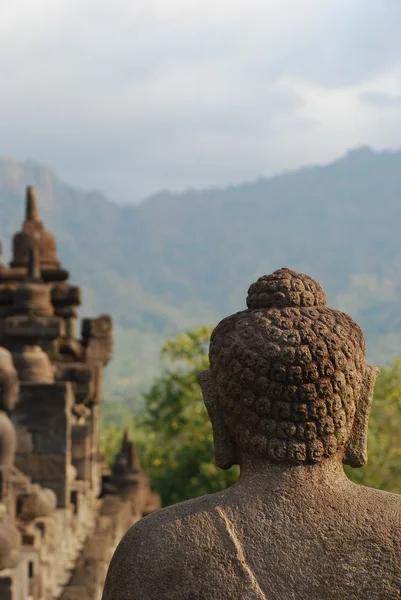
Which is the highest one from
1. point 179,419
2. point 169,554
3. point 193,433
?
point 169,554

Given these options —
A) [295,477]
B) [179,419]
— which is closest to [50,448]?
[295,477]

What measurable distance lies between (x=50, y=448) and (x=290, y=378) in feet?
46.1

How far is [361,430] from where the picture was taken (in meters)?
4.01

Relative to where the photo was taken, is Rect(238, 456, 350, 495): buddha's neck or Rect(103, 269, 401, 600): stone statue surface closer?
Rect(103, 269, 401, 600): stone statue surface

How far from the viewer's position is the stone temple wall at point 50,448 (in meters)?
12.6

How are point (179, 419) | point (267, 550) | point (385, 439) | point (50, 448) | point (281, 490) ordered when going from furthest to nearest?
1. point (179, 419)
2. point (385, 439)
3. point (50, 448)
4. point (281, 490)
5. point (267, 550)

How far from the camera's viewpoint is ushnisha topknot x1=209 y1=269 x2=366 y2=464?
12.5 feet

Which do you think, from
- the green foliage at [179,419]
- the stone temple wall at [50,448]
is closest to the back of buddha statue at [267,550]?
the stone temple wall at [50,448]

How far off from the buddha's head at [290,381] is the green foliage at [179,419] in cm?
2850

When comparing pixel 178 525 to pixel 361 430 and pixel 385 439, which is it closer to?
pixel 361 430

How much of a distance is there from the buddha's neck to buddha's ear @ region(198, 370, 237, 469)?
14cm

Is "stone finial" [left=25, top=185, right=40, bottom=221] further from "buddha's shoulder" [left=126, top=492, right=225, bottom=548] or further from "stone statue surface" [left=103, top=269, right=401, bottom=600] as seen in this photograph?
"buddha's shoulder" [left=126, top=492, right=225, bottom=548]

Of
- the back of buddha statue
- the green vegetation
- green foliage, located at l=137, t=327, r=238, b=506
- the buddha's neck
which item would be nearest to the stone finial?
the green vegetation

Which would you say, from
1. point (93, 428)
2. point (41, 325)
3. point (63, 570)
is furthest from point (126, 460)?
point (63, 570)
